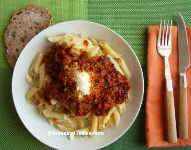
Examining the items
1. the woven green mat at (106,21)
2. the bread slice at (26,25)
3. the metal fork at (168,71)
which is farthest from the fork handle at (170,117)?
the bread slice at (26,25)

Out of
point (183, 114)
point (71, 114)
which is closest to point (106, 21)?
point (71, 114)

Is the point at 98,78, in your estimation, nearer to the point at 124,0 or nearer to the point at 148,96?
the point at 148,96

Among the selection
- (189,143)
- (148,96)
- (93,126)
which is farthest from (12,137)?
(189,143)

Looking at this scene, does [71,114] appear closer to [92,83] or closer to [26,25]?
[92,83]

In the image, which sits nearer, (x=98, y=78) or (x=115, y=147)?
(x=98, y=78)

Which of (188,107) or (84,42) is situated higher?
(84,42)

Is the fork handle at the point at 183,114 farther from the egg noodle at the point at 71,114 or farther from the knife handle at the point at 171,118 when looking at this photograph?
the egg noodle at the point at 71,114

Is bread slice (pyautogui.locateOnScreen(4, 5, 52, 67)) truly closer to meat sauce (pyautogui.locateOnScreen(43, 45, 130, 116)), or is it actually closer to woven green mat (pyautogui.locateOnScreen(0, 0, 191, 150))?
woven green mat (pyautogui.locateOnScreen(0, 0, 191, 150))

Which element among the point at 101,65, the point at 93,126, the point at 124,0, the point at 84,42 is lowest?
the point at 93,126
